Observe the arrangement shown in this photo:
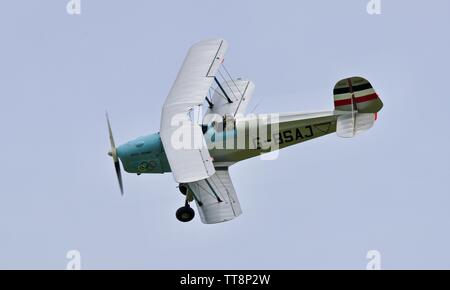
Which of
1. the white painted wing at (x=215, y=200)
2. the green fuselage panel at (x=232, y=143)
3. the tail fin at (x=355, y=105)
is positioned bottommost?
the white painted wing at (x=215, y=200)

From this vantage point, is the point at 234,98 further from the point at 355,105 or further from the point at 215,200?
the point at 215,200

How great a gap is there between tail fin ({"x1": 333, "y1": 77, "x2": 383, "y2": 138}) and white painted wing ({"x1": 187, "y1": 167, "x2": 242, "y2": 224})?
2258mm

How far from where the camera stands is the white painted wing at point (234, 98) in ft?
71.8

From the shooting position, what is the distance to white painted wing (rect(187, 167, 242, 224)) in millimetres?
19391

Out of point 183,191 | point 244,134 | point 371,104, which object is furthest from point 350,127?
point 183,191

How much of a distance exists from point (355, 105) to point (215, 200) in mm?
3093

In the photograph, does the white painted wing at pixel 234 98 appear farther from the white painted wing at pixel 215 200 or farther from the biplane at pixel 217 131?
the white painted wing at pixel 215 200

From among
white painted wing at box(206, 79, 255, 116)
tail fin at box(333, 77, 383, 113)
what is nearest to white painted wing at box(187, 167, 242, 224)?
white painted wing at box(206, 79, 255, 116)

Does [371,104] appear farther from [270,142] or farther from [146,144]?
[146,144]

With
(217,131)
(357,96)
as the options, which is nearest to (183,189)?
(217,131)

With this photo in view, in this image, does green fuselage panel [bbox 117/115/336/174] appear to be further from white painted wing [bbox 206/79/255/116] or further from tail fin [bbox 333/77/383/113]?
white painted wing [bbox 206/79/255/116]

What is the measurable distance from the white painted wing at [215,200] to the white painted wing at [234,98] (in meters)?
2.09

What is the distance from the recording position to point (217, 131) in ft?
67.7

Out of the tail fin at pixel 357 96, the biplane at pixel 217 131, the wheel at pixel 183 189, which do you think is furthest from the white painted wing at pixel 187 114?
the tail fin at pixel 357 96
